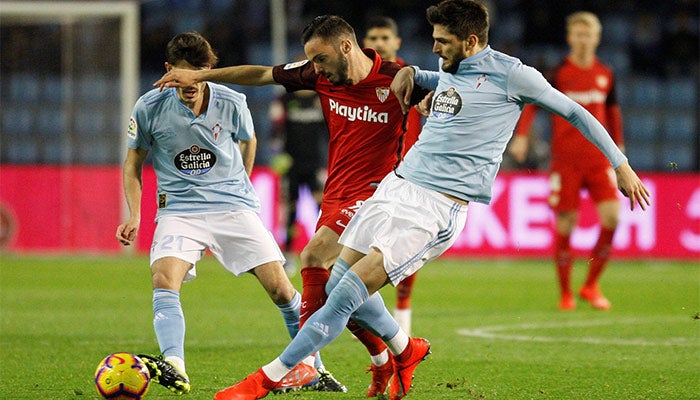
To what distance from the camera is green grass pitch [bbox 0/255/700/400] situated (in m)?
6.01

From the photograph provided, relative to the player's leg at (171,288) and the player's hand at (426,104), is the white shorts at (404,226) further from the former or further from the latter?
the player's leg at (171,288)

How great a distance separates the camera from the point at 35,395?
560 centimetres

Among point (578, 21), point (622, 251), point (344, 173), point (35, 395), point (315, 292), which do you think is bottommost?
point (622, 251)

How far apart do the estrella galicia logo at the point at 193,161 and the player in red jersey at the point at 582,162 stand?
4.62 meters

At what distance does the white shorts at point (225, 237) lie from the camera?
596 centimetres

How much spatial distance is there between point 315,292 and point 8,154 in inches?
566

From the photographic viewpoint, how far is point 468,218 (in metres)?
15.4

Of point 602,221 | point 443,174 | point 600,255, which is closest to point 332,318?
point 443,174

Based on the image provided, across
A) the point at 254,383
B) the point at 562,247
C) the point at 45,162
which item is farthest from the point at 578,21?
the point at 45,162

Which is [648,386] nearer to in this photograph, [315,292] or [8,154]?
[315,292]

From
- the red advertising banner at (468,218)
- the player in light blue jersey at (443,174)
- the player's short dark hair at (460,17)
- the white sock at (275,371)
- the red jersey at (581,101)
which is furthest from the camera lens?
the red advertising banner at (468,218)

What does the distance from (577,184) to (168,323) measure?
5.56 meters

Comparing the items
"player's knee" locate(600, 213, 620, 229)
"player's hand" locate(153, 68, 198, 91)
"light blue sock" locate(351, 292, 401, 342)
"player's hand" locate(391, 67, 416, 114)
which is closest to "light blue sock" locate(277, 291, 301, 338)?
"light blue sock" locate(351, 292, 401, 342)

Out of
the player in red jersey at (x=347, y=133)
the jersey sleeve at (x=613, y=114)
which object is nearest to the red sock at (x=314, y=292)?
the player in red jersey at (x=347, y=133)
